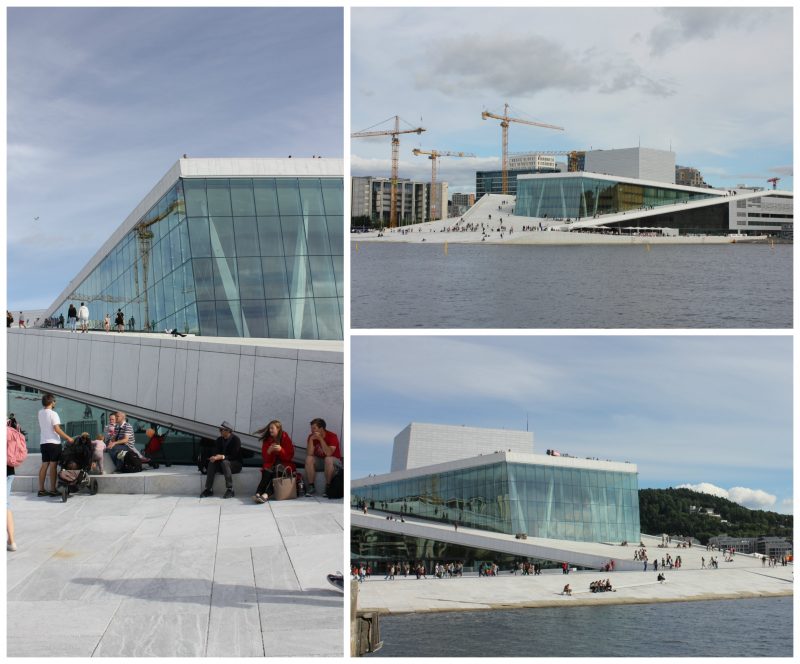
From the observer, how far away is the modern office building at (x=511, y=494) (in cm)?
3195

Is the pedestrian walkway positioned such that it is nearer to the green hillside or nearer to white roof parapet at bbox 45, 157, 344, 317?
the green hillside

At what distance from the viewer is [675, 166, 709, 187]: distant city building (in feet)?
252

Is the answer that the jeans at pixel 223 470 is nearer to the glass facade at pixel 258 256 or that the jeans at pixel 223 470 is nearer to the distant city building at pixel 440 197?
the glass facade at pixel 258 256

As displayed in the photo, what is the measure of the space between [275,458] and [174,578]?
3.14m

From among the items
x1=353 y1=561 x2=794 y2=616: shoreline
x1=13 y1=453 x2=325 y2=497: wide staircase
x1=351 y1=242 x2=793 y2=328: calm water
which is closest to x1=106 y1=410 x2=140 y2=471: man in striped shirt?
x1=13 y1=453 x2=325 y2=497: wide staircase

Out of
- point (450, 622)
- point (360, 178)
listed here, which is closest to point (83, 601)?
point (450, 622)

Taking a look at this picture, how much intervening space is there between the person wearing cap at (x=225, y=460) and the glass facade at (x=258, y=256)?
11.2 m

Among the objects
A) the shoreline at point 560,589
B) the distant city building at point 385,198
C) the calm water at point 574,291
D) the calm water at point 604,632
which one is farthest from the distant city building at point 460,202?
the calm water at point 604,632

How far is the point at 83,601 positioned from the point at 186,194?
52.9 ft

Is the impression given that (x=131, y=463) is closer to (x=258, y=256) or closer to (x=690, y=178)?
(x=258, y=256)

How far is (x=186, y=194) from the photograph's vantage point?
20.4 meters

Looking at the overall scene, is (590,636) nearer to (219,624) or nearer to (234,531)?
(234,531)

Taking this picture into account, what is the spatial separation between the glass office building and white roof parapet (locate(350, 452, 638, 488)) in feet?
31.1

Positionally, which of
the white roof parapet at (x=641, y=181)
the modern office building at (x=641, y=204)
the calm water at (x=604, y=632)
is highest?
the white roof parapet at (x=641, y=181)
